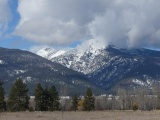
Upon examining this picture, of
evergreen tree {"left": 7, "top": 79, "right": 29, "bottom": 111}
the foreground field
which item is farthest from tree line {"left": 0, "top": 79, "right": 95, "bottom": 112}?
the foreground field

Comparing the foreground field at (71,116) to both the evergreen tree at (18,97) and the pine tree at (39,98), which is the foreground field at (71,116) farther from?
the pine tree at (39,98)

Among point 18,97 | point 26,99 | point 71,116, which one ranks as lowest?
point 71,116

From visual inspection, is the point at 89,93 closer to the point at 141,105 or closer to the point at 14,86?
the point at 14,86

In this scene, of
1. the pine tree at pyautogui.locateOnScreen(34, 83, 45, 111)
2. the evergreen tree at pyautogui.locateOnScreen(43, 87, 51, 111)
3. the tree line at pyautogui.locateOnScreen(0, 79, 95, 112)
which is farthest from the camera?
the evergreen tree at pyautogui.locateOnScreen(43, 87, 51, 111)

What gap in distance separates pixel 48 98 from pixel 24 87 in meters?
11.2

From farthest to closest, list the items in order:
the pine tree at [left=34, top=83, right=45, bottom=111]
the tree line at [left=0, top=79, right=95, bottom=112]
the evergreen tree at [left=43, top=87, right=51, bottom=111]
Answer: the evergreen tree at [left=43, top=87, right=51, bottom=111], the pine tree at [left=34, top=83, right=45, bottom=111], the tree line at [left=0, top=79, right=95, bottom=112]

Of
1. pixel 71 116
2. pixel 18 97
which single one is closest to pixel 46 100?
pixel 18 97

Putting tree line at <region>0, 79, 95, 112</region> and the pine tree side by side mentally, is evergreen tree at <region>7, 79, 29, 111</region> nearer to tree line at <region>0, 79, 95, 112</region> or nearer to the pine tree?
tree line at <region>0, 79, 95, 112</region>

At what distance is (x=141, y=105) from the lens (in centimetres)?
19650

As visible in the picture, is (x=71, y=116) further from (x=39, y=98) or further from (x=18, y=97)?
(x=39, y=98)

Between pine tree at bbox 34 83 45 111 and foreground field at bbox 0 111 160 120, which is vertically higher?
pine tree at bbox 34 83 45 111

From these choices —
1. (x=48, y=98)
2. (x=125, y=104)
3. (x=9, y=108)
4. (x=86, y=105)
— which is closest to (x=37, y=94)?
(x=48, y=98)

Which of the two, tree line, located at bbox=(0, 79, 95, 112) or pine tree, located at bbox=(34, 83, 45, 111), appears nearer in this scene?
tree line, located at bbox=(0, 79, 95, 112)

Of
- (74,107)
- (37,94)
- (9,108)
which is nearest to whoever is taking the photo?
(9,108)
